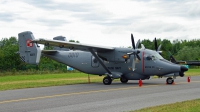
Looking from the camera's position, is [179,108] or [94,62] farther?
[94,62]

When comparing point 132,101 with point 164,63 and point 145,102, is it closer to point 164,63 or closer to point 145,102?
point 145,102

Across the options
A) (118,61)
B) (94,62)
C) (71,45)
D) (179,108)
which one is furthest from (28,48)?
(179,108)

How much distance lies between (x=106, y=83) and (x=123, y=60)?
88.1 inches

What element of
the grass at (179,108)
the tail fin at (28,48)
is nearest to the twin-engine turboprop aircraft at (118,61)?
the tail fin at (28,48)

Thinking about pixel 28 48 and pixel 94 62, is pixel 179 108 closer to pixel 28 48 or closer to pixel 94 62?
pixel 94 62

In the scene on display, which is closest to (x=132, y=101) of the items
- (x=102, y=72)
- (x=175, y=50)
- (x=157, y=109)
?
(x=157, y=109)

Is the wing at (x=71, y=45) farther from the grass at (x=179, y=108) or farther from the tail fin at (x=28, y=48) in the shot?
the grass at (x=179, y=108)

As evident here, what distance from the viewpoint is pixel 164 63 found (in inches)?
995

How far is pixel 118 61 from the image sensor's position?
25672 millimetres

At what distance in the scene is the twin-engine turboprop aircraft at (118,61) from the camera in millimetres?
24891

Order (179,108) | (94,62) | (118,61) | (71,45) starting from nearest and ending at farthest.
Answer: (179,108)
(71,45)
(118,61)
(94,62)

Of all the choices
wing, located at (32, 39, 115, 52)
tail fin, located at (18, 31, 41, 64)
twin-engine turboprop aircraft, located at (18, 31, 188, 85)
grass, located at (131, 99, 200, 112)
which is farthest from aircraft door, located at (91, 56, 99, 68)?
grass, located at (131, 99, 200, 112)

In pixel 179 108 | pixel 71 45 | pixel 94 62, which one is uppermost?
pixel 71 45

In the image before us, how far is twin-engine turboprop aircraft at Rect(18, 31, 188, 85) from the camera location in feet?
81.7
